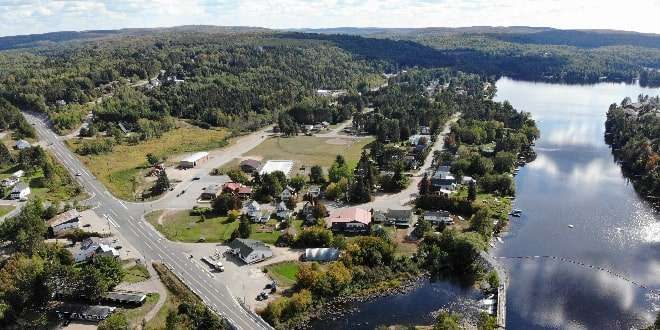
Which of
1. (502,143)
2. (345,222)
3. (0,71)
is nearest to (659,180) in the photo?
(502,143)

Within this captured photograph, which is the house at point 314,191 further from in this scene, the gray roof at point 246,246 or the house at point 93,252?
the house at point 93,252

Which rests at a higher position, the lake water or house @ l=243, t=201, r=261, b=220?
house @ l=243, t=201, r=261, b=220

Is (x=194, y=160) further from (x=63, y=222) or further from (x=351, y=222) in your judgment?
(x=351, y=222)

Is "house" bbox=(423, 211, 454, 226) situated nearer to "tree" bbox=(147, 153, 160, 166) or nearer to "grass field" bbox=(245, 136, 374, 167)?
"grass field" bbox=(245, 136, 374, 167)

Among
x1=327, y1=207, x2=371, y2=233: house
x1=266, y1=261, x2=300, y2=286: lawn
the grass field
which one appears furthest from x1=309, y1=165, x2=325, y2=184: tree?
x1=266, y1=261, x2=300, y2=286: lawn

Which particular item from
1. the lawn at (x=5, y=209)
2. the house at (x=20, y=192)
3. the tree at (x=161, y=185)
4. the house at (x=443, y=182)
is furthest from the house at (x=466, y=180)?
the house at (x=20, y=192)

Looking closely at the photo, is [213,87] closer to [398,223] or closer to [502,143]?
[502,143]
